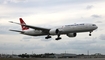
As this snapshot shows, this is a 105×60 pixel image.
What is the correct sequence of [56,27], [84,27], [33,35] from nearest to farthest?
[84,27] < [56,27] < [33,35]

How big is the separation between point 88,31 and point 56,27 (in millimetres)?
10908

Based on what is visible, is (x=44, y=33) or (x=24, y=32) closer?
(x=44, y=33)

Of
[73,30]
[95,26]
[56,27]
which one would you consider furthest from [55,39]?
[95,26]

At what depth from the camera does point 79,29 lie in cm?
6391

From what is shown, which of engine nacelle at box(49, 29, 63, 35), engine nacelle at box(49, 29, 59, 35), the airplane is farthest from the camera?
engine nacelle at box(49, 29, 59, 35)

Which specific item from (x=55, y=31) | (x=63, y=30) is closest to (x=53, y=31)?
(x=55, y=31)

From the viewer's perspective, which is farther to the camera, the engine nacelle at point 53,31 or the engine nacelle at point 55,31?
the engine nacelle at point 53,31

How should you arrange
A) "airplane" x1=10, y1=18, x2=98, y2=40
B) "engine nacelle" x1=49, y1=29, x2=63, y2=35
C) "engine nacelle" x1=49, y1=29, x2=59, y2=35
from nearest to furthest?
"airplane" x1=10, y1=18, x2=98, y2=40 < "engine nacelle" x1=49, y1=29, x2=63, y2=35 < "engine nacelle" x1=49, y1=29, x2=59, y2=35

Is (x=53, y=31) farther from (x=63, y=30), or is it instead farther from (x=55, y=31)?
(x=63, y=30)

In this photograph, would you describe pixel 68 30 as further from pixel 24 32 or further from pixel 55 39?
pixel 24 32

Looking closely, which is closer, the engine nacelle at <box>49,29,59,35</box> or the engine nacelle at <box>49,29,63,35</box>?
the engine nacelle at <box>49,29,63,35</box>

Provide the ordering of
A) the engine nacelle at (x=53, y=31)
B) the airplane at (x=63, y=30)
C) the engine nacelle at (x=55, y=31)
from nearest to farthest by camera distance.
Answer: the airplane at (x=63, y=30) → the engine nacelle at (x=55, y=31) → the engine nacelle at (x=53, y=31)

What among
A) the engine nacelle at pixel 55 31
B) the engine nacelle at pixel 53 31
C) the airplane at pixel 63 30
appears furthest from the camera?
the engine nacelle at pixel 53 31

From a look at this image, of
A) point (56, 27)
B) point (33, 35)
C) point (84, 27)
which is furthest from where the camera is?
point (33, 35)
